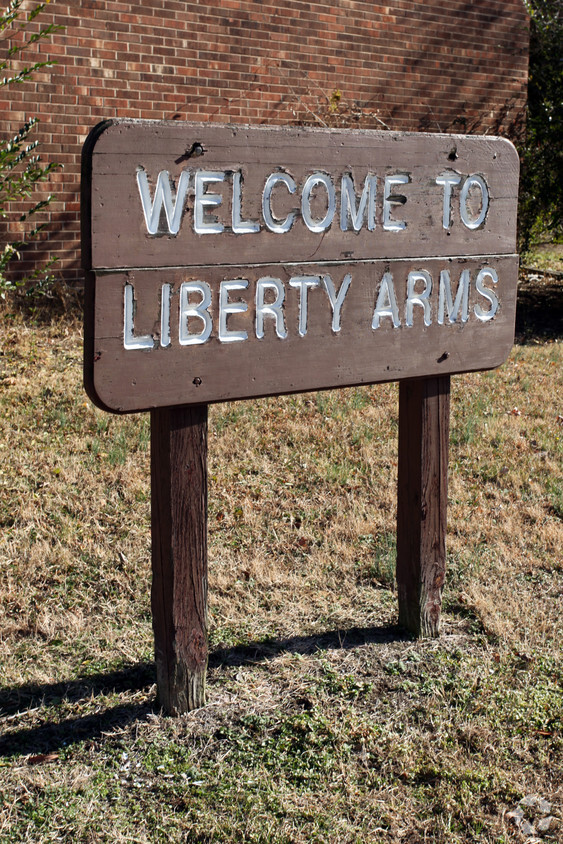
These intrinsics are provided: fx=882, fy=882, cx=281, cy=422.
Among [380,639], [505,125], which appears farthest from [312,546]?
[505,125]

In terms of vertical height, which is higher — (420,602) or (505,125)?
(505,125)

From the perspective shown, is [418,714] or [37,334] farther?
[37,334]

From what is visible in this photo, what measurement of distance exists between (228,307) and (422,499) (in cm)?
120

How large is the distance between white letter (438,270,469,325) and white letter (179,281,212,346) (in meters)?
0.97

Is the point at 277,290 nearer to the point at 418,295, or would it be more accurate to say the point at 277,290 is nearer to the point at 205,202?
the point at 205,202

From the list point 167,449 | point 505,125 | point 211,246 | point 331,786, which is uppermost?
point 505,125

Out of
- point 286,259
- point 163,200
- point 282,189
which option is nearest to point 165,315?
point 163,200

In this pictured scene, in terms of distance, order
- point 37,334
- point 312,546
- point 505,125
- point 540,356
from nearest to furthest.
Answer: point 312,546
point 37,334
point 540,356
point 505,125

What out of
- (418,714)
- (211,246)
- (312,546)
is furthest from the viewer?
(312,546)

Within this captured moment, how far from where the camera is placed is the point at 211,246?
2672 mm

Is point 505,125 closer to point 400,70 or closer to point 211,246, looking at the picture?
point 400,70

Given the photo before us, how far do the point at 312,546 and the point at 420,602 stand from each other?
1017 mm

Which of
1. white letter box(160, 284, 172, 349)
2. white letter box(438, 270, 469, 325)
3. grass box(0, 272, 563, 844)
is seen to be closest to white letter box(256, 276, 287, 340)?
white letter box(160, 284, 172, 349)

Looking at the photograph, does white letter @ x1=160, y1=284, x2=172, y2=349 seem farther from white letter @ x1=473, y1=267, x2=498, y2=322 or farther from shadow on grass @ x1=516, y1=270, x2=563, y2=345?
shadow on grass @ x1=516, y1=270, x2=563, y2=345
